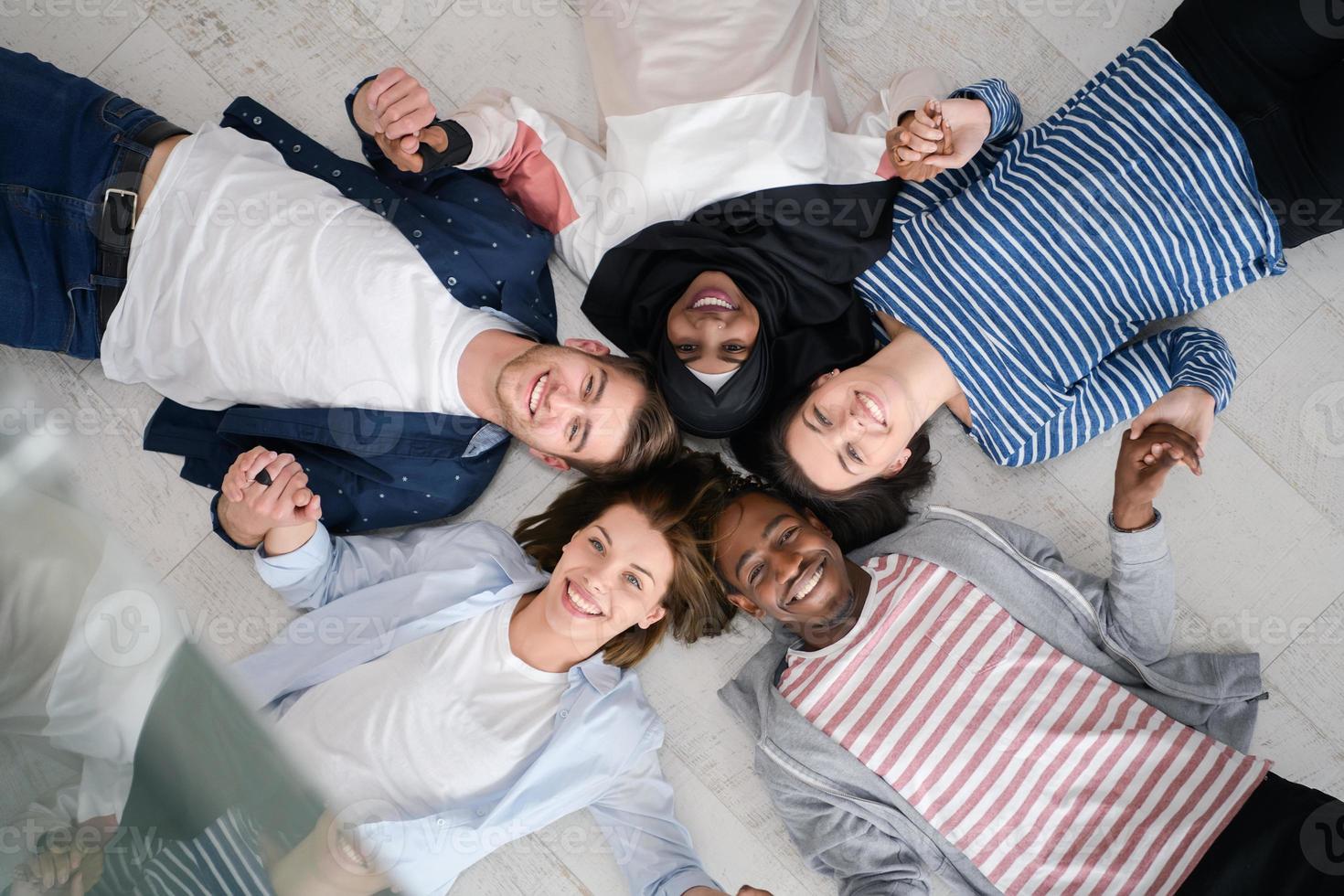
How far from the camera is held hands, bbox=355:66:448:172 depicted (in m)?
1.47

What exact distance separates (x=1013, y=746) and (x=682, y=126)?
3.99 ft

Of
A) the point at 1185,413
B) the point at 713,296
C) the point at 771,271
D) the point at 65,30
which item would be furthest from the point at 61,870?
the point at 65,30

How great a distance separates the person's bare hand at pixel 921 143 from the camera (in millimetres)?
1521

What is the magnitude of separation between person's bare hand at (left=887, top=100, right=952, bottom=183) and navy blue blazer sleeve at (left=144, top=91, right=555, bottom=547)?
648 millimetres

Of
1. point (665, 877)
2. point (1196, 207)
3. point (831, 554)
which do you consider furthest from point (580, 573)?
point (1196, 207)

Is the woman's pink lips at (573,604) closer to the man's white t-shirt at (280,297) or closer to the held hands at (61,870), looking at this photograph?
the man's white t-shirt at (280,297)

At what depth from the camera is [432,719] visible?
5.26ft

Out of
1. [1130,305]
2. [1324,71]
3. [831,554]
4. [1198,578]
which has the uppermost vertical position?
[1324,71]

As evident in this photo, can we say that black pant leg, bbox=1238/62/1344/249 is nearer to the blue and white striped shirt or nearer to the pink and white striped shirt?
the blue and white striped shirt

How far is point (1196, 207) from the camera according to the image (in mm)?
1561

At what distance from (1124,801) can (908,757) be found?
361mm

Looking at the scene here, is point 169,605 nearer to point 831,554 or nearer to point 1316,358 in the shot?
point 831,554

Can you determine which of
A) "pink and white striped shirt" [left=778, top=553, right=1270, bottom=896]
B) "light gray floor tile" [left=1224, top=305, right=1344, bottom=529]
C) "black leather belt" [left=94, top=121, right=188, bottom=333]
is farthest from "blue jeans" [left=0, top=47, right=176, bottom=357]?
"light gray floor tile" [left=1224, top=305, right=1344, bottom=529]

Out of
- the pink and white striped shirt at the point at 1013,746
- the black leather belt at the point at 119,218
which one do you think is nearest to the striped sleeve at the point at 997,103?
the pink and white striped shirt at the point at 1013,746
